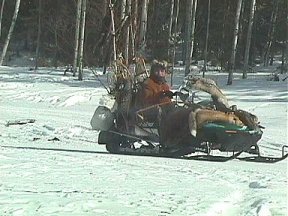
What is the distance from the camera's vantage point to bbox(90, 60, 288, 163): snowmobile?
31.3ft

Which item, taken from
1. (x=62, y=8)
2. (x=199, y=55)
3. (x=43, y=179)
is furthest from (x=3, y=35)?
(x=43, y=179)

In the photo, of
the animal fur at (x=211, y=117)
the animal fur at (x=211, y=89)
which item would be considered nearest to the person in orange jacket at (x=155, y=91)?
the animal fur at (x=211, y=89)

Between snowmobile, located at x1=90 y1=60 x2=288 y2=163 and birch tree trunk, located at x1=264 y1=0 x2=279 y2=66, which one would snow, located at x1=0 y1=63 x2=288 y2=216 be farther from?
birch tree trunk, located at x1=264 y1=0 x2=279 y2=66

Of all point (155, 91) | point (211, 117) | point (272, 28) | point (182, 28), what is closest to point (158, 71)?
point (155, 91)

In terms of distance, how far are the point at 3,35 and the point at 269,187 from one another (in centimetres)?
4641

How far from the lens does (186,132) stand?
9828mm

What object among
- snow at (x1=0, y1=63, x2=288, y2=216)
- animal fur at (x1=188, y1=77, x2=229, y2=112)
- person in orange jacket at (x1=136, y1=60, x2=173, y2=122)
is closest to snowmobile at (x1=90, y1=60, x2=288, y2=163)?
animal fur at (x1=188, y1=77, x2=229, y2=112)

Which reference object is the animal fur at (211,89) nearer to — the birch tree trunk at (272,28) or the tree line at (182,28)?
the tree line at (182,28)

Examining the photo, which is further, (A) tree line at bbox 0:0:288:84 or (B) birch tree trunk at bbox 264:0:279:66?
(B) birch tree trunk at bbox 264:0:279:66

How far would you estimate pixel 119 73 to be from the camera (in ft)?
36.3

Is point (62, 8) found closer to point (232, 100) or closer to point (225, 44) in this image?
point (225, 44)

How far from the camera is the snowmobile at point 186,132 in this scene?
9.55 meters

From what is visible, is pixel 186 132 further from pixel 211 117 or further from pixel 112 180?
pixel 112 180

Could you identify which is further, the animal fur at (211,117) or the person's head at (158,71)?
the person's head at (158,71)
